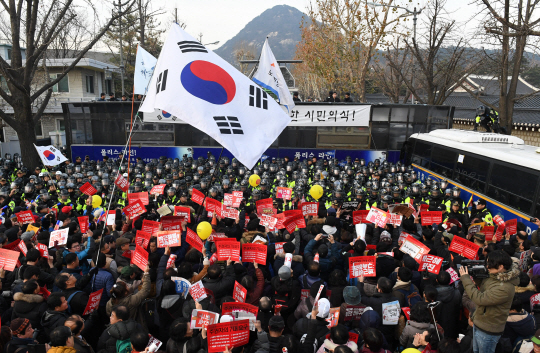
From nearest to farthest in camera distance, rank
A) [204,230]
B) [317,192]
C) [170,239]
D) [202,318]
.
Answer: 1. [202,318]
2. [170,239]
3. [204,230]
4. [317,192]

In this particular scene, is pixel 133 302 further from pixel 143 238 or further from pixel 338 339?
pixel 338 339

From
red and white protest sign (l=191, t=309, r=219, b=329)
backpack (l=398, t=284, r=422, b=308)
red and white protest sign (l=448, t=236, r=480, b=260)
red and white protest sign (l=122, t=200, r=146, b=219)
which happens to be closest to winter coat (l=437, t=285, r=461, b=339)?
backpack (l=398, t=284, r=422, b=308)

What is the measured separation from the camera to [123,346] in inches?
161

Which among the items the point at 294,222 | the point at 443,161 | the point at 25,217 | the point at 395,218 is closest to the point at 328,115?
the point at 443,161

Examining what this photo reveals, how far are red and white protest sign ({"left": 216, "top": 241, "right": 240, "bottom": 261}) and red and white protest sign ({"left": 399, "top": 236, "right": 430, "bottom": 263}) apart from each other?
2736 millimetres

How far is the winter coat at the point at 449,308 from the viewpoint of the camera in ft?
16.5

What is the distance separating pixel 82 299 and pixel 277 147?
45.9 feet

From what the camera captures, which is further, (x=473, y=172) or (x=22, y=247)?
(x=473, y=172)

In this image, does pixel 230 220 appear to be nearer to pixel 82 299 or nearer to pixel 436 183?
pixel 82 299

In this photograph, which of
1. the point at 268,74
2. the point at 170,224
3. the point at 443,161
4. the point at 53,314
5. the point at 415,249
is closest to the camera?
the point at 53,314

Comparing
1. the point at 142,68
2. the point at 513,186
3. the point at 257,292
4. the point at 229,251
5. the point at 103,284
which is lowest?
the point at 257,292

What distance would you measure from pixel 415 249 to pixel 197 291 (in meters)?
3.46

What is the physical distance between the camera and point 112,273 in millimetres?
5934

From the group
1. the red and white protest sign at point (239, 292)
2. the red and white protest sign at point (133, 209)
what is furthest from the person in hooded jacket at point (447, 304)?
the red and white protest sign at point (133, 209)
